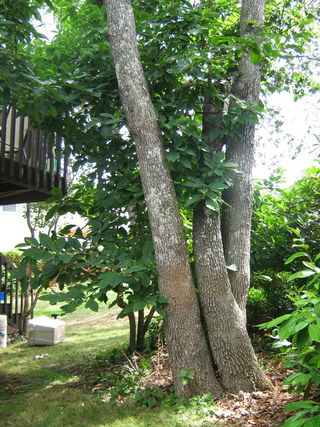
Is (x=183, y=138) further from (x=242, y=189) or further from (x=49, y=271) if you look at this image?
(x=49, y=271)

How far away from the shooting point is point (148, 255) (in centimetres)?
451

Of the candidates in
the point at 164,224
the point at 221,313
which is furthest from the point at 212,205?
the point at 221,313

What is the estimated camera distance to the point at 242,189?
5070 mm

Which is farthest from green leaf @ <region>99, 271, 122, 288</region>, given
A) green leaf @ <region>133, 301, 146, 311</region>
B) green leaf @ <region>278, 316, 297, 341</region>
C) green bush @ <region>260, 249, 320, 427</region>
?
green leaf @ <region>278, 316, 297, 341</region>

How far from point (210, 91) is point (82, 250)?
2243 millimetres

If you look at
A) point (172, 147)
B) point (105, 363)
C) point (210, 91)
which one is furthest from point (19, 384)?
point (210, 91)

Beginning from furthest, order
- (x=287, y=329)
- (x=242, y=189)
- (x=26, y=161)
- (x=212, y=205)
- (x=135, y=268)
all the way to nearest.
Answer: (x=26, y=161) → (x=242, y=189) → (x=212, y=205) → (x=135, y=268) → (x=287, y=329)

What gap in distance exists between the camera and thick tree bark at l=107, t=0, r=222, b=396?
4375 mm

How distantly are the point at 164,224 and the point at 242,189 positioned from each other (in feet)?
3.76

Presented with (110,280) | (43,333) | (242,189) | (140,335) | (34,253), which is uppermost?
(242,189)

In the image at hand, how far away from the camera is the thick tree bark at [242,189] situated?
4938mm

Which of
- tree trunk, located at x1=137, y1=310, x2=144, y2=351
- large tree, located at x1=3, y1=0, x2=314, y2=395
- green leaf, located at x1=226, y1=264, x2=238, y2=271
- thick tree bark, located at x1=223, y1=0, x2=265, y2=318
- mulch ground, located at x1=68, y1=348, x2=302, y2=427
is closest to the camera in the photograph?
mulch ground, located at x1=68, y1=348, x2=302, y2=427

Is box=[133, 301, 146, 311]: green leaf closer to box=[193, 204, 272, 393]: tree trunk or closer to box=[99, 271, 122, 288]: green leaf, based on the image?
box=[99, 271, 122, 288]: green leaf

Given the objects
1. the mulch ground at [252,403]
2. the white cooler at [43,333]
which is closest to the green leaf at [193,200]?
the mulch ground at [252,403]
